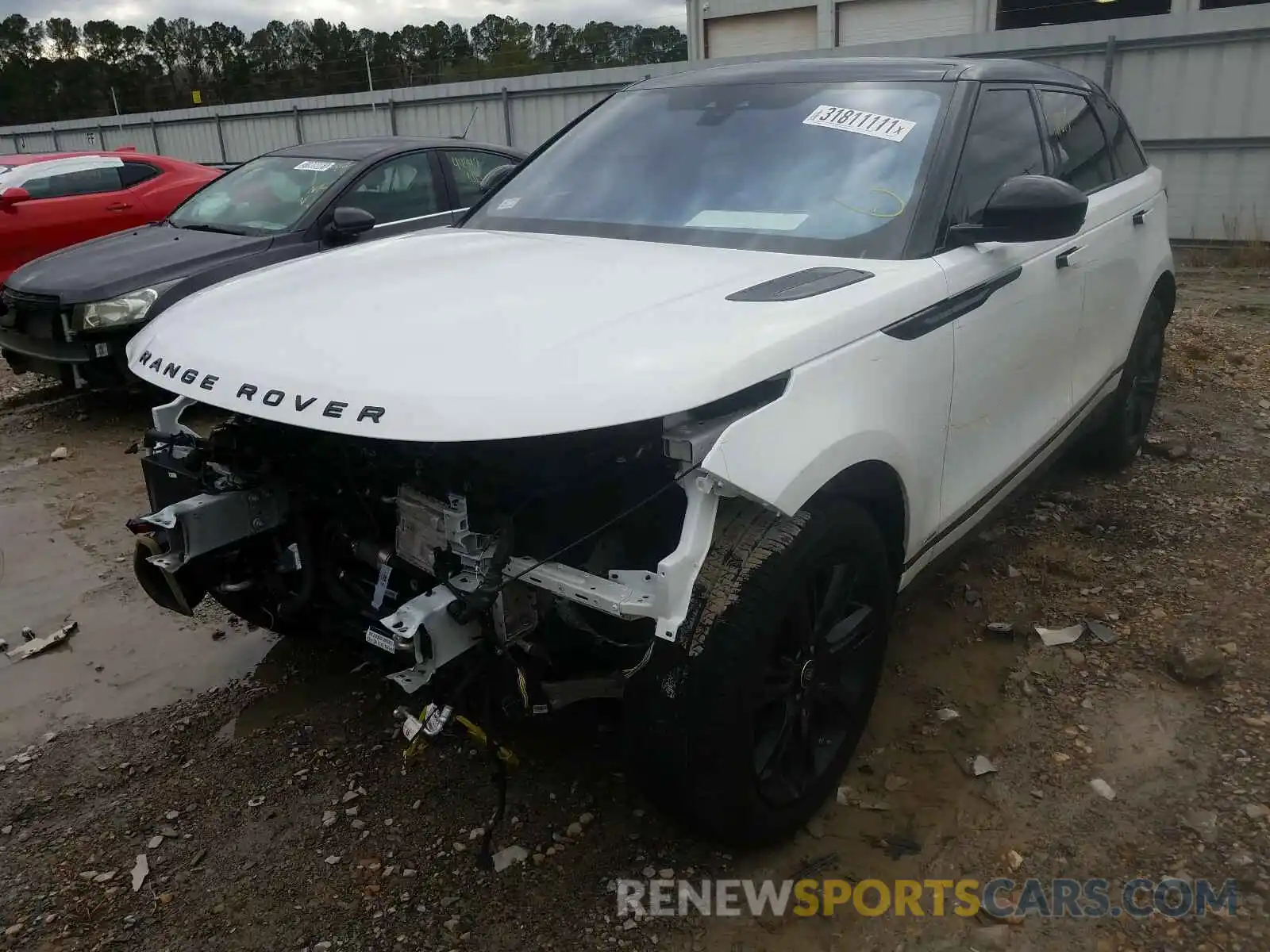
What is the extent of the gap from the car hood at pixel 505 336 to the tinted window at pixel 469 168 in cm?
437

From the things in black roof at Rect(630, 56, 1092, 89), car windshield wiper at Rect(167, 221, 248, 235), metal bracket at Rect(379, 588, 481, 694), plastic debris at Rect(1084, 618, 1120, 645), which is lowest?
plastic debris at Rect(1084, 618, 1120, 645)

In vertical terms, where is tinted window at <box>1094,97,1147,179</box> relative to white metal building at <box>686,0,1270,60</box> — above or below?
below

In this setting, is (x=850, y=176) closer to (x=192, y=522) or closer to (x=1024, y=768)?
(x=1024, y=768)

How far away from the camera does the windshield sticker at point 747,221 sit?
2.82 metres

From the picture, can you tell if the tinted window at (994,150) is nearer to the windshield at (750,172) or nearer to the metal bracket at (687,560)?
the windshield at (750,172)

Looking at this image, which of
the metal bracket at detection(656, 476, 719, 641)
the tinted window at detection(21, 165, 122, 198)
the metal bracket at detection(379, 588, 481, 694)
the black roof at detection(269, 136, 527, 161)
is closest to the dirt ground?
the metal bracket at detection(379, 588, 481, 694)

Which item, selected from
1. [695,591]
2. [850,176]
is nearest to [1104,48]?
[850,176]

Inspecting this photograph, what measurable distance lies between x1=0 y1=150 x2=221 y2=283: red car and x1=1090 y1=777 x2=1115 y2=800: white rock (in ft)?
26.1

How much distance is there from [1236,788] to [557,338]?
217 centimetres

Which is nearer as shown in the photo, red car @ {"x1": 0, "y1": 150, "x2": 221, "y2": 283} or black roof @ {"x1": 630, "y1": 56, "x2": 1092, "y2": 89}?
black roof @ {"x1": 630, "y1": 56, "x2": 1092, "y2": 89}

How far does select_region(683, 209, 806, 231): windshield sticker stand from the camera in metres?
2.82

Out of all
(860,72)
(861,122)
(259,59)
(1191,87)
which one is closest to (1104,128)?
(860,72)

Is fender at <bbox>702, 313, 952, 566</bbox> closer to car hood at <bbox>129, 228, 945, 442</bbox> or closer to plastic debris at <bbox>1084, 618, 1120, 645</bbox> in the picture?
car hood at <bbox>129, 228, 945, 442</bbox>

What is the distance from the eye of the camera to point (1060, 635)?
3.44 metres
